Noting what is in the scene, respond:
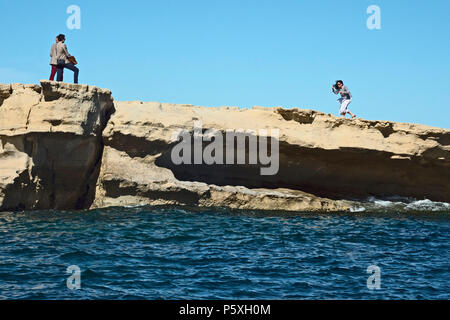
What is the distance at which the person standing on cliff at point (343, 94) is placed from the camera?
18.5 m

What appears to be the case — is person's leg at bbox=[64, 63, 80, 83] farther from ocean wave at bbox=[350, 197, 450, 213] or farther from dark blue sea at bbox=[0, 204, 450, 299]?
ocean wave at bbox=[350, 197, 450, 213]

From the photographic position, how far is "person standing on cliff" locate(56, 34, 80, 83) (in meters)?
16.4

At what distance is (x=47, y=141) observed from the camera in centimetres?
1570

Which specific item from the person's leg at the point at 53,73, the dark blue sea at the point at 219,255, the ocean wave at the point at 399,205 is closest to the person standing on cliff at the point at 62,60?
the person's leg at the point at 53,73

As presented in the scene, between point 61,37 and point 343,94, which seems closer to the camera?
point 61,37

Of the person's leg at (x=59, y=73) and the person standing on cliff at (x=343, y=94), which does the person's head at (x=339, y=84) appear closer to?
the person standing on cliff at (x=343, y=94)

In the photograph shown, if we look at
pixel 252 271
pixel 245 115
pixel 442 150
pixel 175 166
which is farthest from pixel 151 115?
pixel 442 150

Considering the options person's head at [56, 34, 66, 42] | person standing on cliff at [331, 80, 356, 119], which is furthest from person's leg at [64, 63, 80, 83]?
person standing on cliff at [331, 80, 356, 119]

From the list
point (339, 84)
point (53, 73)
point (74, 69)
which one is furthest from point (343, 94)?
point (53, 73)

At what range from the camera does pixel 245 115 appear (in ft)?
58.3

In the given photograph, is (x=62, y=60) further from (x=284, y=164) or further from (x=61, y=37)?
(x=284, y=164)

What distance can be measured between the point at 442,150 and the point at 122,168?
923 cm

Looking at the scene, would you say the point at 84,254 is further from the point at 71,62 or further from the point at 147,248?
the point at 71,62

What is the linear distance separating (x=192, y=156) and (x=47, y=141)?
3.86m
